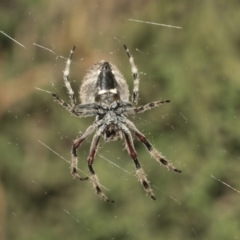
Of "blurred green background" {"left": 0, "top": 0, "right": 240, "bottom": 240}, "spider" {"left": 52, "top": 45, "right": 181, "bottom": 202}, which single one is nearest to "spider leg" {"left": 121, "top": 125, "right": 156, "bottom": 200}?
"spider" {"left": 52, "top": 45, "right": 181, "bottom": 202}

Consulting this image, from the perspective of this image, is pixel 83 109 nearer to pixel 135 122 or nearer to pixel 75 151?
pixel 75 151

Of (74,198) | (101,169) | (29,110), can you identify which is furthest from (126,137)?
(29,110)

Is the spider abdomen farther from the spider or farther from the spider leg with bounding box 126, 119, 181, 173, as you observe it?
the spider leg with bounding box 126, 119, 181, 173

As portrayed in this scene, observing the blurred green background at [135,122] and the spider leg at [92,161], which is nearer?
the spider leg at [92,161]

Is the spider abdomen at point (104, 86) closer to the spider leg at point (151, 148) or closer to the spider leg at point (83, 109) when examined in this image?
the spider leg at point (83, 109)

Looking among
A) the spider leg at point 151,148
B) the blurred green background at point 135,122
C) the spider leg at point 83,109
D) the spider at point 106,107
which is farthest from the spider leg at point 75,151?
the blurred green background at point 135,122

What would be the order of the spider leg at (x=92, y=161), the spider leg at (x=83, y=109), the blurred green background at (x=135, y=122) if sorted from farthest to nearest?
the blurred green background at (x=135, y=122) → the spider leg at (x=92, y=161) → the spider leg at (x=83, y=109)

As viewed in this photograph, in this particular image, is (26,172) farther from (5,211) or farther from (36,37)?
(36,37)
